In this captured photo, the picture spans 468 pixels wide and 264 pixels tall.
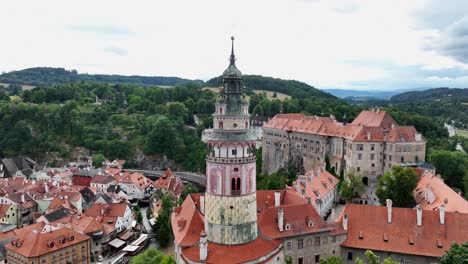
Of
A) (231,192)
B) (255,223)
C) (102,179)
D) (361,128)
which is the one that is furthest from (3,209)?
(361,128)

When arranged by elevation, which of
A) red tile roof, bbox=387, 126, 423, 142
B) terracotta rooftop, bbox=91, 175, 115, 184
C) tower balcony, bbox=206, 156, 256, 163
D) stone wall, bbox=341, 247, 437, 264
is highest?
tower balcony, bbox=206, 156, 256, 163

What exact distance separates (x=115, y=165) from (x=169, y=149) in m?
15.0

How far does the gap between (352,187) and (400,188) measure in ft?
27.3

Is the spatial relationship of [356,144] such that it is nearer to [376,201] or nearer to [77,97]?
[376,201]

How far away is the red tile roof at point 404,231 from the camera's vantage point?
28344 mm

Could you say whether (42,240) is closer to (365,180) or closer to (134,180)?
(134,180)

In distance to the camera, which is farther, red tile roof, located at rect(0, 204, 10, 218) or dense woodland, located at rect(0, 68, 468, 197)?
dense woodland, located at rect(0, 68, 468, 197)

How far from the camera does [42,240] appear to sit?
136 ft

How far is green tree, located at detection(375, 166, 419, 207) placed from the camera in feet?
136

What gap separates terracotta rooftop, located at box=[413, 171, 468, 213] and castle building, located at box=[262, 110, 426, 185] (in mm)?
9715

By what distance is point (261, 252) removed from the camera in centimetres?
2609

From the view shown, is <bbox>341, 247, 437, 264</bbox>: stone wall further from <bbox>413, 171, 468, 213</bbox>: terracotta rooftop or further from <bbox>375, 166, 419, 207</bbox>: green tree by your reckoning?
<bbox>375, 166, 419, 207</bbox>: green tree

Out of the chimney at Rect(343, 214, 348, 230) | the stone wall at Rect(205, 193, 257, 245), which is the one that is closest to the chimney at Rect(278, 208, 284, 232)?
the stone wall at Rect(205, 193, 257, 245)

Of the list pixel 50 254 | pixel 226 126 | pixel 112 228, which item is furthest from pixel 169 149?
pixel 226 126
